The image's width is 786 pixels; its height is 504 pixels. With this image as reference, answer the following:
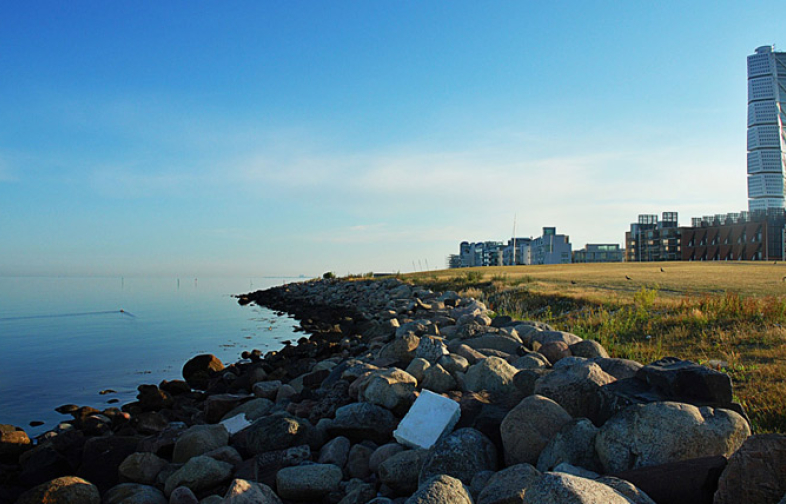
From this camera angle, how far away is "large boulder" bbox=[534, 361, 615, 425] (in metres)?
4.05

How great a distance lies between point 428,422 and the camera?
4.29m

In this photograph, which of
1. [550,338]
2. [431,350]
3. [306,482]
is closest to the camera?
[306,482]

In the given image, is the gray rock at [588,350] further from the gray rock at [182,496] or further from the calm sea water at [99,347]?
the calm sea water at [99,347]

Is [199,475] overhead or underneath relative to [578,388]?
underneath

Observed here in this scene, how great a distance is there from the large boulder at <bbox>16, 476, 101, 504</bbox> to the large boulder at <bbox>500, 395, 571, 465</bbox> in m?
3.68

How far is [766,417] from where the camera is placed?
402 cm

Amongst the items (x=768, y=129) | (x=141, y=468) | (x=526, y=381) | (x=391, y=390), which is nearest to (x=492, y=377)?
(x=526, y=381)

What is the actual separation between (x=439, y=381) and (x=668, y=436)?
2.46m

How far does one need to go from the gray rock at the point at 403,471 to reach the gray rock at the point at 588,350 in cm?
263

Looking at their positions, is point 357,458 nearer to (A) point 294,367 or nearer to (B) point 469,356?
(B) point 469,356

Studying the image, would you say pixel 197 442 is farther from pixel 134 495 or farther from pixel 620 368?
pixel 620 368

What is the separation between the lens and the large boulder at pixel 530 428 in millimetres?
3674

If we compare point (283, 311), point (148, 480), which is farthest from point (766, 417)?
point (283, 311)

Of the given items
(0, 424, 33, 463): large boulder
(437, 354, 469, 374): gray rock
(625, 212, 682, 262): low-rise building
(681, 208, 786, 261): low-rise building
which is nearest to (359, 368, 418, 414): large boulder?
(437, 354, 469, 374): gray rock
